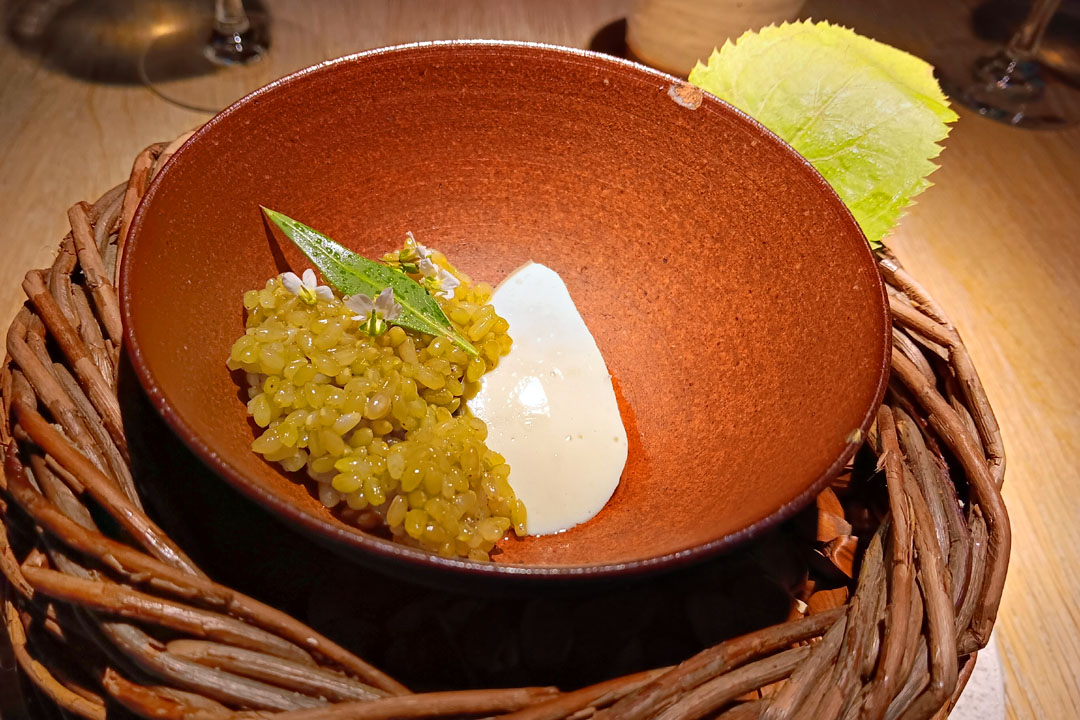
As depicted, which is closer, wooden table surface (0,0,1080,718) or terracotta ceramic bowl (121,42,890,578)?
terracotta ceramic bowl (121,42,890,578)

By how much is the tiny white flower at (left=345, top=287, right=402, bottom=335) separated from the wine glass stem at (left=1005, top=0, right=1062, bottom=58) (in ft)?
6.12

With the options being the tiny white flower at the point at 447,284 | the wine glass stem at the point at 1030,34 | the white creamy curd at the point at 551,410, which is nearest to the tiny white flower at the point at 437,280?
the tiny white flower at the point at 447,284

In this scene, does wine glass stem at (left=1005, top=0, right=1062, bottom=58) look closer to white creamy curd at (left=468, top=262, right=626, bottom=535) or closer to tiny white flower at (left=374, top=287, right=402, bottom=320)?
white creamy curd at (left=468, top=262, right=626, bottom=535)

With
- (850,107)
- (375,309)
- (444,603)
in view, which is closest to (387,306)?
(375,309)

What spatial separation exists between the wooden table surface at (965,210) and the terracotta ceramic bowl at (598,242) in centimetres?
49

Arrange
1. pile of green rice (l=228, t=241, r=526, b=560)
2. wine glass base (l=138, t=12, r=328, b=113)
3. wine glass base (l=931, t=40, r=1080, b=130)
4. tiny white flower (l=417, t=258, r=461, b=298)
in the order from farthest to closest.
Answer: wine glass base (l=931, t=40, r=1080, b=130) < wine glass base (l=138, t=12, r=328, b=113) < tiny white flower (l=417, t=258, r=461, b=298) < pile of green rice (l=228, t=241, r=526, b=560)

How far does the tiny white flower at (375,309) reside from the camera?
37.5 inches

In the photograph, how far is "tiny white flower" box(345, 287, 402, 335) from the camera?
953 millimetres

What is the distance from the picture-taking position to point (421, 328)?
0.99 metres

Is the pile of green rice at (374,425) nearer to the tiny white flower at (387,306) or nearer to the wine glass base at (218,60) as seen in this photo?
the tiny white flower at (387,306)

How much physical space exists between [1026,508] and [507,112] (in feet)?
3.18

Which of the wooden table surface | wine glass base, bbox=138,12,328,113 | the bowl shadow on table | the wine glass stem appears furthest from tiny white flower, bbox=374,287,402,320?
the wine glass stem

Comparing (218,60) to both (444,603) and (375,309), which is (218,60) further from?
(444,603)

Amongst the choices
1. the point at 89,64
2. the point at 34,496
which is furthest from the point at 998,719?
the point at 89,64
